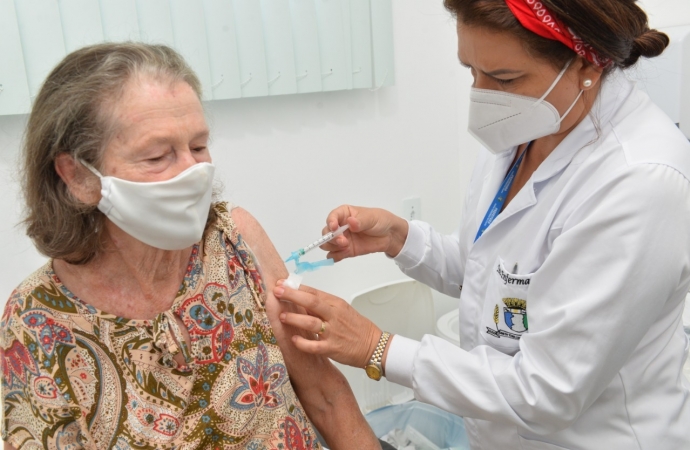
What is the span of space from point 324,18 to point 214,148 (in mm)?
667

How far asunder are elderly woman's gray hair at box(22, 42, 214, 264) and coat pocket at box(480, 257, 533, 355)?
78cm

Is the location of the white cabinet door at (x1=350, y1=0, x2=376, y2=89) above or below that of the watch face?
above

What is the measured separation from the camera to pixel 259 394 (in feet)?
3.96

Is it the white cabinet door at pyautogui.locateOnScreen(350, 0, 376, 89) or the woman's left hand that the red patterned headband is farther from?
the white cabinet door at pyautogui.locateOnScreen(350, 0, 376, 89)

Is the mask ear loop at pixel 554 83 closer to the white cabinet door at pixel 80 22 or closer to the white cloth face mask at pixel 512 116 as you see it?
the white cloth face mask at pixel 512 116

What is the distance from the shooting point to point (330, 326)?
126 cm

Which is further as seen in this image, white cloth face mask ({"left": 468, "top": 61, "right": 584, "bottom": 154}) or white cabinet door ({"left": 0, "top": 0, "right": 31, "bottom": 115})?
white cabinet door ({"left": 0, "top": 0, "right": 31, "bottom": 115})

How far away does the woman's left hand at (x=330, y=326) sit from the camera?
124 cm

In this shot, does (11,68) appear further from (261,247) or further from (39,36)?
(261,247)

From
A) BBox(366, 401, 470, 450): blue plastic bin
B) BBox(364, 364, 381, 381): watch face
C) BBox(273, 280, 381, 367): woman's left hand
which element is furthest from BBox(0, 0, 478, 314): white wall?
BBox(364, 364, 381, 381): watch face

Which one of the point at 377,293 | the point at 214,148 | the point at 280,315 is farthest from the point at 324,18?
the point at 280,315

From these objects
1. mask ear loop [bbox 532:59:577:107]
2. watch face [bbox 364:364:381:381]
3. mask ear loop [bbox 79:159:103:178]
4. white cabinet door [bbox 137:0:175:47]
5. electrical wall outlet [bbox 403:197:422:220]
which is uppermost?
white cabinet door [bbox 137:0:175:47]

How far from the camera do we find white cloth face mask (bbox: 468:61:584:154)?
1164 mm

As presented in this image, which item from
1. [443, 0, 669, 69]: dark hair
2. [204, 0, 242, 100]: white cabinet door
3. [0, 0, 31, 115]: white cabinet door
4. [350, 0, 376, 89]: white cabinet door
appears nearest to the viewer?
[443, 0, 669, 69]: dark hair
